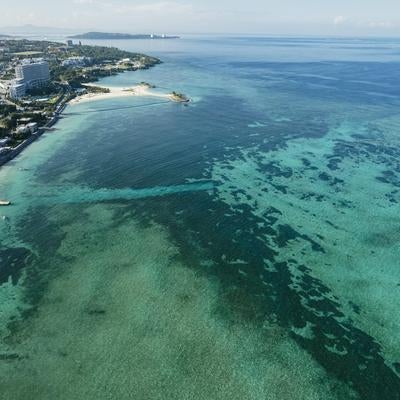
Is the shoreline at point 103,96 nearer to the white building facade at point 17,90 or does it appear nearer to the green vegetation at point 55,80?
the green vegetation at point 55,80

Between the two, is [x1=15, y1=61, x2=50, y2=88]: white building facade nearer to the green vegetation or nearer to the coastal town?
the coastal town

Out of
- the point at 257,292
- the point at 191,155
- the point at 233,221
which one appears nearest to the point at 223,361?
the point at 257,292

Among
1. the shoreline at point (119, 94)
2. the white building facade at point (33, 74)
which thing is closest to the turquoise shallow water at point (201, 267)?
the shoreline at point (119, 94)

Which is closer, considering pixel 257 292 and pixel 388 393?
pixel 388 393

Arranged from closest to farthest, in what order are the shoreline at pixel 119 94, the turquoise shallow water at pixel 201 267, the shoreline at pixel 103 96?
the turquoise shallow water at pixel 201 267 < the shoreline at pixel 103 96 < the shoreline at pixel 119 94

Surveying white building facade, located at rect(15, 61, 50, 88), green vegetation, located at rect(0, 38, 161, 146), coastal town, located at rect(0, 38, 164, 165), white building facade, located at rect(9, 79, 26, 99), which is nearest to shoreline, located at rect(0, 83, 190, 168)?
coastal town, located at rect(0, 38, 164, 165)

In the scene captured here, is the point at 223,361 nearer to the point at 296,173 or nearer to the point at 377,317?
the point at 377,317

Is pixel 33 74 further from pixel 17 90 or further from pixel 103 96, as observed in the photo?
pixel 103 96
